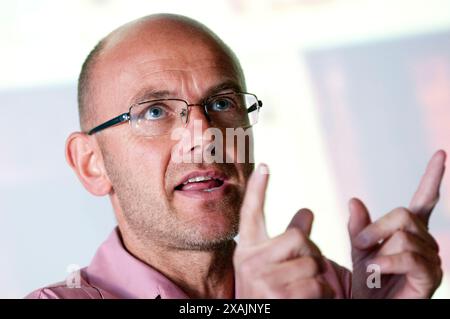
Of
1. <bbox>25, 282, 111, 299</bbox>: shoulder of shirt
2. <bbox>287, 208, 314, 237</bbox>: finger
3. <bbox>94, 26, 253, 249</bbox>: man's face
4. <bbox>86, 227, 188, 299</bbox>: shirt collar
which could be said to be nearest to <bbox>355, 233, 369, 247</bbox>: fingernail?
<bbox>287, 208, 314, 237</bbox>: finger

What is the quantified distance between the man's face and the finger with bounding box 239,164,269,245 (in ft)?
0.99

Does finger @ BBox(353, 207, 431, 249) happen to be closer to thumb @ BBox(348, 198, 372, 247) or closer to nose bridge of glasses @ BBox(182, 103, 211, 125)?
thumb @ BBox(348, 198, 372, 247)

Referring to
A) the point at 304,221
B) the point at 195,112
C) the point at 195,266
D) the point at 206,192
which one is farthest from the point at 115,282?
the point at 304,221

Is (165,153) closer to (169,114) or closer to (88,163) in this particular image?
(169,114)

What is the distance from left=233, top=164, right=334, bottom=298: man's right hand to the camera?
102 cm

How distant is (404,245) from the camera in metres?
1.11

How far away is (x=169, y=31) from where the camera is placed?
1467 mm

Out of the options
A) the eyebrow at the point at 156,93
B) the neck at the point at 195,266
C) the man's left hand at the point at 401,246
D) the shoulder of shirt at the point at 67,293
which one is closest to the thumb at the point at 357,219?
the man's left hand at the point at 401,246

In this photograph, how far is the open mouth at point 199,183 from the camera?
4.44ft

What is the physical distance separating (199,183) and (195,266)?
0.19m

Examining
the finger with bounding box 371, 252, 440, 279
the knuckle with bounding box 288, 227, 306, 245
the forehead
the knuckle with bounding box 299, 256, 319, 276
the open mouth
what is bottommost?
the finger with bounding box 371, 252, 440, 279
